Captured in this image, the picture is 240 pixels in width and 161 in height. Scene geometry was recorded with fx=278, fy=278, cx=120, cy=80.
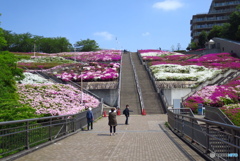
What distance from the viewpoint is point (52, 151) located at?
10.2 m

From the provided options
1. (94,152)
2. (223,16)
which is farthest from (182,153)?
(223,16)

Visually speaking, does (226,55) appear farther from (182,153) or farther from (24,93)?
(182,153)

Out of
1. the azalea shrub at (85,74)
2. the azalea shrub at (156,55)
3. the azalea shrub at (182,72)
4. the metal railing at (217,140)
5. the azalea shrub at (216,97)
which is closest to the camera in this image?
the metal railing at (217,140)

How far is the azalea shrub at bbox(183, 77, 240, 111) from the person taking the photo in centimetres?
2850

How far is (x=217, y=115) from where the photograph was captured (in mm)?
20594

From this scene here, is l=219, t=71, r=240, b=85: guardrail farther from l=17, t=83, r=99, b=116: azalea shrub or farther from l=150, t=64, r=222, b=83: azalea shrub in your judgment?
l=17, t=83, r=99, b=116: azalea shrub

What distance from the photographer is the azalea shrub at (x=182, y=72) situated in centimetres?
4015

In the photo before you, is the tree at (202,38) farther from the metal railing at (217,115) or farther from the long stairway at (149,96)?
the metal railing at (217,115)

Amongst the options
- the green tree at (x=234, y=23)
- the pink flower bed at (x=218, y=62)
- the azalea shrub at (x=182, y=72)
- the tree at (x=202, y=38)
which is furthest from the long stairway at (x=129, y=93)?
the tree at (x=202, y=38)

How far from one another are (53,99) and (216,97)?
1674 cm

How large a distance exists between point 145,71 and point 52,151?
3871 cm

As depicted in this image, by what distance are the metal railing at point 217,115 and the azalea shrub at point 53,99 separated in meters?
11.3

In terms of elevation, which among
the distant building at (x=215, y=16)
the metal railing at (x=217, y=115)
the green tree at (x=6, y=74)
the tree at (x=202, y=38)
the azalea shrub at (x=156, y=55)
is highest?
the distant building at (x=215, y=16)

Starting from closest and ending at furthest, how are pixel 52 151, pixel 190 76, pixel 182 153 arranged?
pixel 182 153 → pixel 52 151 → pixel 190 76
